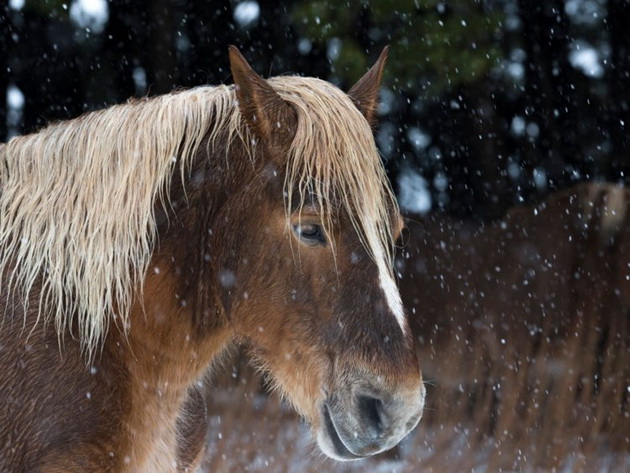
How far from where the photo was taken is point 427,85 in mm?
5715

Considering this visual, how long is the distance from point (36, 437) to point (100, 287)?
0.40 metres

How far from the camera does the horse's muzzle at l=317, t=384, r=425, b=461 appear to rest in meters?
2.13

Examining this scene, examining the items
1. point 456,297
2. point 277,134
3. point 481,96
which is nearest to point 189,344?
point 277,134

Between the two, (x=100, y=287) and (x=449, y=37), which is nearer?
(x=100, y=287)

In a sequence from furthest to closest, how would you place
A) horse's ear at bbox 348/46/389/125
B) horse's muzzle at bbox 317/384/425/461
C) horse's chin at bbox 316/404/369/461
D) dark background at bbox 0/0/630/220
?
dark background at bbox 0/0/630/220, horse's ear at bbox 348/46/389/125, horse's chin at bbox 316/404/369/461, horse's muzzle at bbox 317/384/425/461

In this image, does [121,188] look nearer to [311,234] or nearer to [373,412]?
[311,234]

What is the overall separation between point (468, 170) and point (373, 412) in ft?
14.1

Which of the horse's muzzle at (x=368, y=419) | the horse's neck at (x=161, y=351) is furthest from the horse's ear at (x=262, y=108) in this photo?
the horse's muzzle at (x=368, y=419)

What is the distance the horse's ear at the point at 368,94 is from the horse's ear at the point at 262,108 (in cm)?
35

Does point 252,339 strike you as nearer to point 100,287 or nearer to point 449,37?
point 100,287

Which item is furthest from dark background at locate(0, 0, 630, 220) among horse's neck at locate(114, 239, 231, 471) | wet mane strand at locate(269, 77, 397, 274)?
horse's neck at locate(114, 239, 231, 471)

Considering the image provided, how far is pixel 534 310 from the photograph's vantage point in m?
5.27

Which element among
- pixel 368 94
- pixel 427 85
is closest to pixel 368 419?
pixel 368 94

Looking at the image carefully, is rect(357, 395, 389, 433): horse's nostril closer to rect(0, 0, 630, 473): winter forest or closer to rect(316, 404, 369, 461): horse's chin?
rect(316, 404, 369, 461): horse's chin
